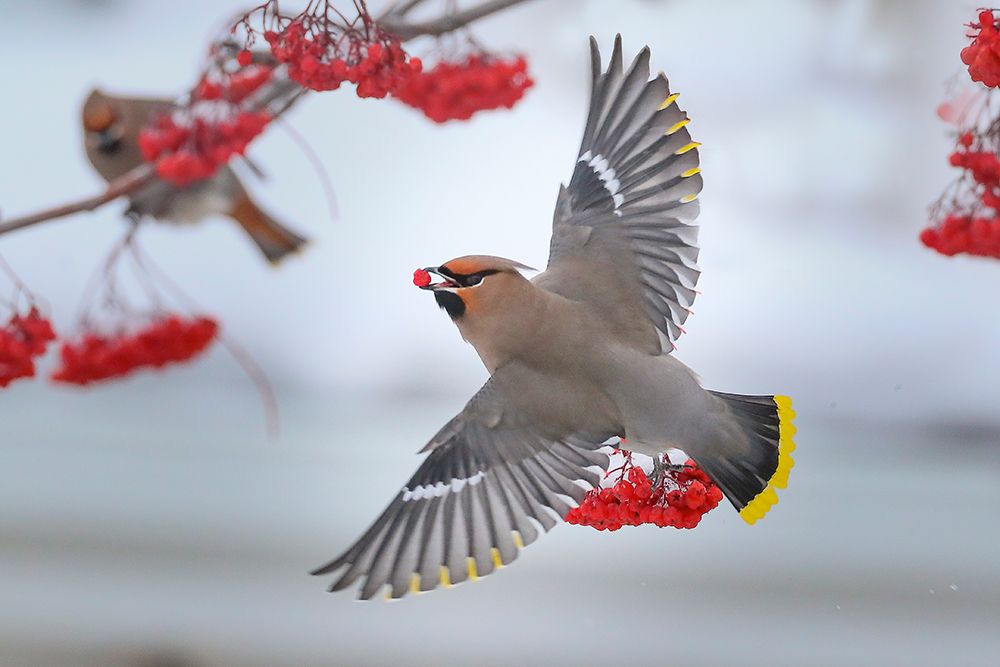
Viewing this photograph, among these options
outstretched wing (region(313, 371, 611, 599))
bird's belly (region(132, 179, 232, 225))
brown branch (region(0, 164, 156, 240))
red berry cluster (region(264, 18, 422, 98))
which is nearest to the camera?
brown branch (region(0, 164, 156, 240))

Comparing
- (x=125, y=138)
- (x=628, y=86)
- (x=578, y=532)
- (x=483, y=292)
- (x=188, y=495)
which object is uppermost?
(x=188, y=495)

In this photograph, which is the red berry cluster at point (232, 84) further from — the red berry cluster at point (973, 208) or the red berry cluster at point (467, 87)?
the red berry cluster at point (973, 208)

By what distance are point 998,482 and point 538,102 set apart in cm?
161

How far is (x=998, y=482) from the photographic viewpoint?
322cm

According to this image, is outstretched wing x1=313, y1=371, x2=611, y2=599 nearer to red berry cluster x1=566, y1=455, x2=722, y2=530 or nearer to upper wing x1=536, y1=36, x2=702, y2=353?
red berry cluster x1=566, y1=455, x2=722, y2=530

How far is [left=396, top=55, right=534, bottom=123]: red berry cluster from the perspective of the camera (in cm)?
126

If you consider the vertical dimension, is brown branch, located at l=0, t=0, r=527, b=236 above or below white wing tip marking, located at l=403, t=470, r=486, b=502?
above

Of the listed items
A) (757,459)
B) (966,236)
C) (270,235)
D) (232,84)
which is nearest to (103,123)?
(270,235)

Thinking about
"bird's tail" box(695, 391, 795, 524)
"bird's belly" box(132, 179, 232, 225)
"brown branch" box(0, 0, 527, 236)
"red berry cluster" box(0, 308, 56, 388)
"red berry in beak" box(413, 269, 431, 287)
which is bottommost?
"bird's tail" box(695, 391, 795, 524)

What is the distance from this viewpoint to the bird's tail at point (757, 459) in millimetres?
1141

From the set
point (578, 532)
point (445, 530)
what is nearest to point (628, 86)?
point (445, 530)

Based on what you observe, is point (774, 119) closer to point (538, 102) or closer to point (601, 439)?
point (538, 102)

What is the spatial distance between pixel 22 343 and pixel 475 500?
1.31 ft

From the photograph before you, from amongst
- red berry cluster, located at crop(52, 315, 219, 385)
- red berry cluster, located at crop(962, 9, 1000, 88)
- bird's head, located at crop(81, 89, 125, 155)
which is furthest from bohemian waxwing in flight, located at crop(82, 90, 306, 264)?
red berry cluster, located at crop(962, 9, 1000, 88)
